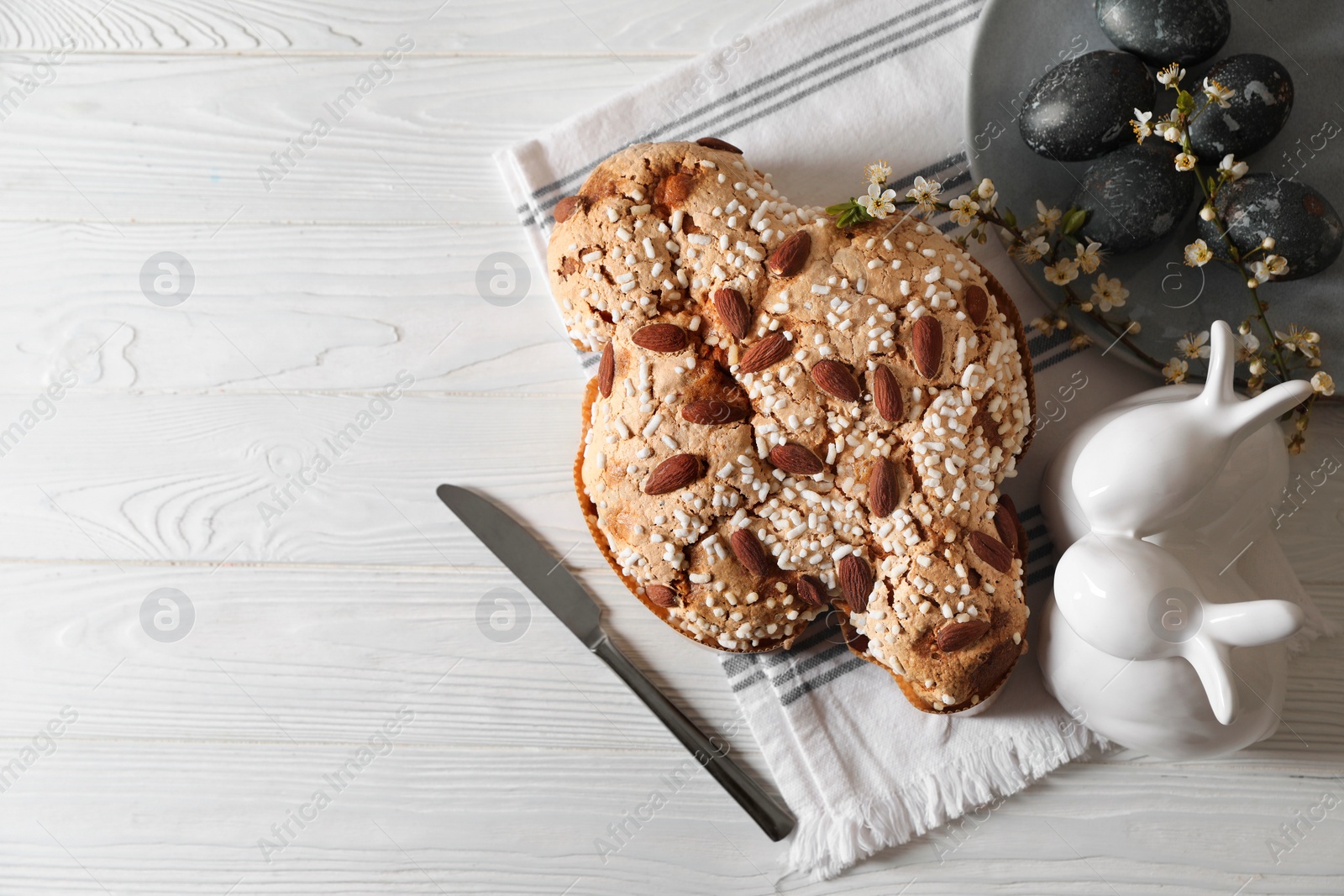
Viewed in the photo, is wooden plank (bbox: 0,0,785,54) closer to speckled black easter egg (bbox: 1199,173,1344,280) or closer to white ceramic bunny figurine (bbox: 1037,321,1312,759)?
speckled black easter egg (bbox: 1199,173,1344,280)

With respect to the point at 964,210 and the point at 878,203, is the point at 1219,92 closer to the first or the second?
the point at 964,210

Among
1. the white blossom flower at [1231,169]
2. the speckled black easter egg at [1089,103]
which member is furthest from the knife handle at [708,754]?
the white blossom flower at [1231,169]

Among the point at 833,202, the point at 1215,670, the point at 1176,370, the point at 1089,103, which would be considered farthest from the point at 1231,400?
the point at 833,202

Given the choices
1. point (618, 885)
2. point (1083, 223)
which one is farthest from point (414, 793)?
point (1083, 223)

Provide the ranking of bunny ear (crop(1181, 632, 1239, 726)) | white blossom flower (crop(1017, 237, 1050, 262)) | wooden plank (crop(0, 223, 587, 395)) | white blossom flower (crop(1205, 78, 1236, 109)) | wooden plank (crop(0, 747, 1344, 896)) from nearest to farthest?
bunny ear (crop(1181, 632, 1239, 726))
white blossom flower (crop(1205, 78, 1236, 109))
white blossom flower (crop(1017, 237, 1050, 262))
wooden plank (crop(0, 747, 1344, 896))
wooden plank (crop(0, 223, 587, 395))

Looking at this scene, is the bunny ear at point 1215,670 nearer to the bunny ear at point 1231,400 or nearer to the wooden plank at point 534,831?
the bunny ear at point 1231,400

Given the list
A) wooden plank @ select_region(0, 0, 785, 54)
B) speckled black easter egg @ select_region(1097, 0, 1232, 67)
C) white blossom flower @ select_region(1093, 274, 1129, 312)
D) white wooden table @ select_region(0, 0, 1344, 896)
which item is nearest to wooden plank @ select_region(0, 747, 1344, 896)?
white wooden table @ select_region(0, 0, 1344, 896)

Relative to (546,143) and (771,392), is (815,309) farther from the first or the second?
(546,143)
